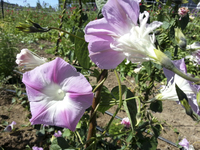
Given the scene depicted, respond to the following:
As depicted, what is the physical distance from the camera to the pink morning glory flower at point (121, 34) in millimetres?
356

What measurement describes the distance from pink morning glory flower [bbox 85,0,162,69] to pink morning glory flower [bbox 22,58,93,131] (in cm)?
8

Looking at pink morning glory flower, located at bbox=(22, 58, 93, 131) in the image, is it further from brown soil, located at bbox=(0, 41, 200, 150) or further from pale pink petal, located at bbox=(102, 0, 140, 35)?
brown soil, located at bbox=(0, 41, 200, 150)

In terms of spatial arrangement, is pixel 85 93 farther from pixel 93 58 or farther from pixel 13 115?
pixel 13 115

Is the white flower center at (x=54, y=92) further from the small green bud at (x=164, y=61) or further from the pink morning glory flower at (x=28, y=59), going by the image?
the small green bud at (x=164, y=61)

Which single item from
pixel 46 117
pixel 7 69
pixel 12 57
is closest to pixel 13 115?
pixel 7 69

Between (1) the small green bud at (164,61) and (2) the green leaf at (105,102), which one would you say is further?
(2) the green leaf at (105,102)

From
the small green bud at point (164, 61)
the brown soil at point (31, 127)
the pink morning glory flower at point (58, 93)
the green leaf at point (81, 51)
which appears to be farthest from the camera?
the brown soil at point (31, 127)

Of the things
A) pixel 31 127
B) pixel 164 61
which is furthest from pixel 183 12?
pixel 31 127

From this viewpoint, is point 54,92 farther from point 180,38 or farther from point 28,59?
point 180,38

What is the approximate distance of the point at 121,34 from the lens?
0.38m

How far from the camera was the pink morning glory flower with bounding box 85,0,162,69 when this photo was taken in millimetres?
356

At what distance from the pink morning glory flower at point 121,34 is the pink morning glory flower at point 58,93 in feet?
0.25

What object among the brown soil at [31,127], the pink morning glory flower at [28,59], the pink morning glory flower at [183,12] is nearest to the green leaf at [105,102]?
the pink morning glory flower at [28,59]

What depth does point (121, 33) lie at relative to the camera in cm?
38
